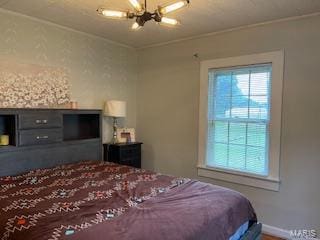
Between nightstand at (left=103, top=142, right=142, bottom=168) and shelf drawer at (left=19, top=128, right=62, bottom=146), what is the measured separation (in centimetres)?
83

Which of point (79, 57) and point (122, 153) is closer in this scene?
point (79, 57)

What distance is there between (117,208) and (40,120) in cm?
163

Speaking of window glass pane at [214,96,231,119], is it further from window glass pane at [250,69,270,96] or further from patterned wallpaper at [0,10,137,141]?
patterned wallpaper at [0,10,137,141]

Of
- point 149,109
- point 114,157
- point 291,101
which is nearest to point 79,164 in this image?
point 114,157

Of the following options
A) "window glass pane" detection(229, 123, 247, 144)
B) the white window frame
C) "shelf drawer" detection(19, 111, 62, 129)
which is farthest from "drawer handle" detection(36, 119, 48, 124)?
"window glass pane" detection(229, 123, 247, 144)

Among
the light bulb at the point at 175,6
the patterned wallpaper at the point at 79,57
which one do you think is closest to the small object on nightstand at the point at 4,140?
the patterned wallpaper at the point at 79,57

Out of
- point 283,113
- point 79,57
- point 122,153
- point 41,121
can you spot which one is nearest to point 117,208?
point 41,121

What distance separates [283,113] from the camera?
290cm

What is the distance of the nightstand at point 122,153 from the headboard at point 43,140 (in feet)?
0.77

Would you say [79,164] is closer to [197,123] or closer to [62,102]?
[62,102]

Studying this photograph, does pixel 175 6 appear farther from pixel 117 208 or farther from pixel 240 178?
pixel 240 178

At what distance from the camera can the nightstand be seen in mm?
3609

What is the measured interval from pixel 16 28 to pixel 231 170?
309 cm

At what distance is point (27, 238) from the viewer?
52.0 inches
